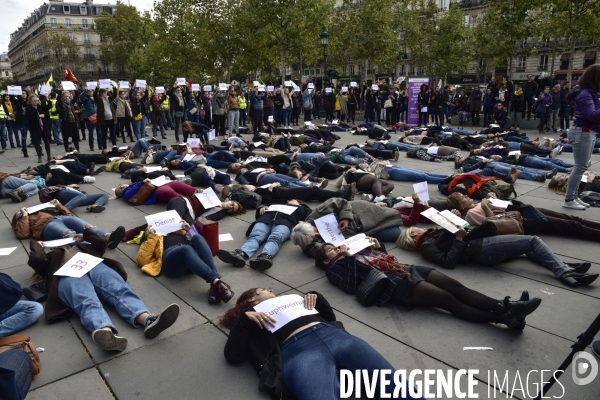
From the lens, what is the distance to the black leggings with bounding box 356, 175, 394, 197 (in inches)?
310

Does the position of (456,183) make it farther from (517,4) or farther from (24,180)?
(517,4)

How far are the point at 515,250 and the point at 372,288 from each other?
186 centimetres

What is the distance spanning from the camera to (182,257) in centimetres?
482

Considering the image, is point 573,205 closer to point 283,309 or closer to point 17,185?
point 283,309

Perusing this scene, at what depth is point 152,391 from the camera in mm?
3131

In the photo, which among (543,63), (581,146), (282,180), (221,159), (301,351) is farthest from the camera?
(543,63)

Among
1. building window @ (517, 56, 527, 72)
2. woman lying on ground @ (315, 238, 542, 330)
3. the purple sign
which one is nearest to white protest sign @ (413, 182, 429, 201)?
woman lying on ground @ (315, 238, 542, 330)

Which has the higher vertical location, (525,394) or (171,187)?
(171,187)

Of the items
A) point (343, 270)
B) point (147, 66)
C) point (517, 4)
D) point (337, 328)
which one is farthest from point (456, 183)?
point (147, 66)

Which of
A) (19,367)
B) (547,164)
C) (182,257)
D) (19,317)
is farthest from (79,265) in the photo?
(547,164)

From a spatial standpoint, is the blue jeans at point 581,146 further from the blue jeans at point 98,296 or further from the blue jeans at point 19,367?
the blue jeans at point 19,367

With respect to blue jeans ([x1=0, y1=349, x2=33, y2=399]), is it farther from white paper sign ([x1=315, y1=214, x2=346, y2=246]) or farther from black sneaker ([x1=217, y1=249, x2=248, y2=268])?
white paper sign ([x1=315, y1=214, x2=346, y2=246])

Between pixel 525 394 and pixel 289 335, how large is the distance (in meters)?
1.72

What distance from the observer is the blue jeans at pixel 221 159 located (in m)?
11.2
